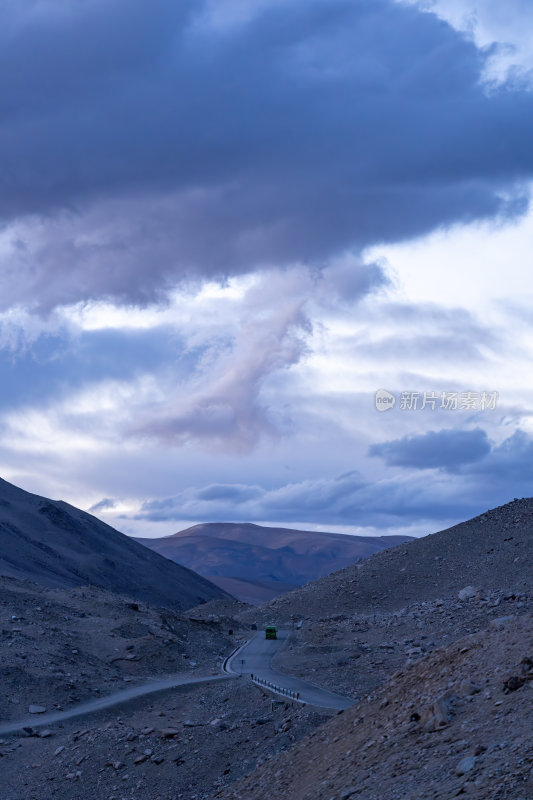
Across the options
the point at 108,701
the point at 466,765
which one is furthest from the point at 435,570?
the point at 466,765

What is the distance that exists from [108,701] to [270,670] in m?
8.23

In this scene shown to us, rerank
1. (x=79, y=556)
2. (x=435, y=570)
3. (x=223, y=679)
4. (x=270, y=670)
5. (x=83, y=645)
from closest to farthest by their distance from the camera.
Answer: (x=223, y=679) → (x=270, y=670) → (x=83, y=645) → (x=435, y=570) → (x=79, y=556)

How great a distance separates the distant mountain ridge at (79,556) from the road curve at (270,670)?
38.0 metres

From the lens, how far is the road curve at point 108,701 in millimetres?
30641

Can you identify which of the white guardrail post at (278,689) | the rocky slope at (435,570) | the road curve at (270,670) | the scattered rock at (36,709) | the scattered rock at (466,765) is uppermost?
the rocky slope at (435,570)

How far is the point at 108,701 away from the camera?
3378 cm

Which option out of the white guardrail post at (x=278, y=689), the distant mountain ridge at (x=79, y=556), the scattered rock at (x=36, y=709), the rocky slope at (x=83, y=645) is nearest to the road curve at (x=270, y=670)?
the white guardrail post at (x=278, y=689)

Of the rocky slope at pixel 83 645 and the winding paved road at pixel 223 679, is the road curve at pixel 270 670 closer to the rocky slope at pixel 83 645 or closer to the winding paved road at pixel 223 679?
the winding paved road at pixel 223 679

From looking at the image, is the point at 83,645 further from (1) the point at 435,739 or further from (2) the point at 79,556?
(2) the point at 79,556

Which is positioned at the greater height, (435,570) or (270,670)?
(435,570)

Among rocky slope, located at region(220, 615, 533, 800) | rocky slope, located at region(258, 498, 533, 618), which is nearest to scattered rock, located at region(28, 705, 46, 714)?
rocky slope, located at region(220, 615, 533, 800)

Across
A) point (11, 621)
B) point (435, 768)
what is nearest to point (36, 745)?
point (11, 621)

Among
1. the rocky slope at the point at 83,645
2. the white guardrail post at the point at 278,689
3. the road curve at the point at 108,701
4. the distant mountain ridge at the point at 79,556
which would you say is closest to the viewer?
the white guardrail post at the point at 278,689

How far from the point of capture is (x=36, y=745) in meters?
28.3
